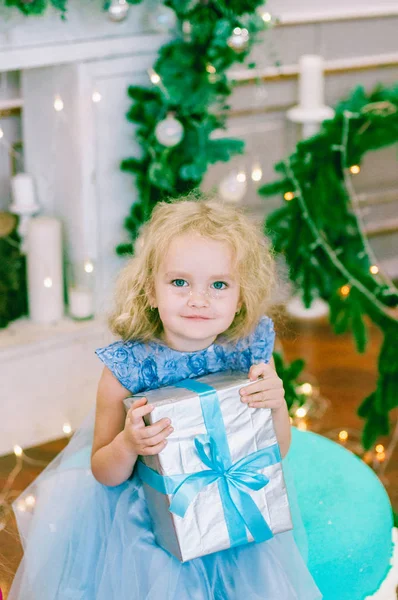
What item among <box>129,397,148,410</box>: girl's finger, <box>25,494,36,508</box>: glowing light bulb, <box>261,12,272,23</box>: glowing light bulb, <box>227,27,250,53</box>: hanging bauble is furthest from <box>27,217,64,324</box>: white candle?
<box>129,397,148,410</box>: girl's finger

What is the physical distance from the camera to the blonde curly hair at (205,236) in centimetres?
148

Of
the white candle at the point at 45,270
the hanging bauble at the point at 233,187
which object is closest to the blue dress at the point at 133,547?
the white candle at the point at 45,270

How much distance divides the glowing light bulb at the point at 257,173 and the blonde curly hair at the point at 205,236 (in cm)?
158

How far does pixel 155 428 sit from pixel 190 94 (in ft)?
4.55

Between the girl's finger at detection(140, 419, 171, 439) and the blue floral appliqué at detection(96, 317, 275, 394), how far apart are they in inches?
7.0

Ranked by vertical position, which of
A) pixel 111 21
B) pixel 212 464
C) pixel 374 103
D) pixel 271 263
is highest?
pixel 111 21

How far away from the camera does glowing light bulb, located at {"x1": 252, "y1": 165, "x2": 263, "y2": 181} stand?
10.5ft

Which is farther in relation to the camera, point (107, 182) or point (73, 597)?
point (107, 182)

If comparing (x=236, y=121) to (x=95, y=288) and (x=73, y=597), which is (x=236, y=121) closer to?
(x=95, y=288)

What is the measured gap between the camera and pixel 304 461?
1.82m

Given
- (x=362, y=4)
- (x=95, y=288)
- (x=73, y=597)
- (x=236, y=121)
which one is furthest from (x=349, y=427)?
(x=362, y=4)

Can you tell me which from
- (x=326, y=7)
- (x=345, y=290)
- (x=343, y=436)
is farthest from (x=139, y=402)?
(x=326, y=7)

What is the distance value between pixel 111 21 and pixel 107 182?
18.5 inches

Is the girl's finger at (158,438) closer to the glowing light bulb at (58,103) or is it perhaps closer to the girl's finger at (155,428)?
the girl's finger at (155,428)
